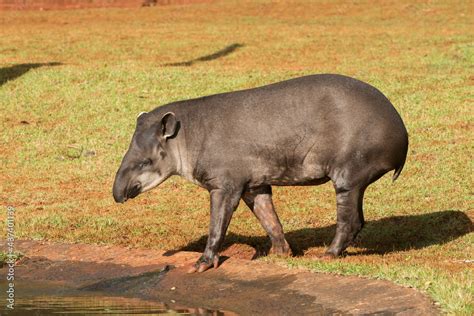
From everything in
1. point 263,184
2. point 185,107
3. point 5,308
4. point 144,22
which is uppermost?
point 144,22

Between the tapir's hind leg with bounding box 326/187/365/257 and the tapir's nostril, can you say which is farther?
the tapir's nostril

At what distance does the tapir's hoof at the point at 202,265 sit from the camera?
40.6ft

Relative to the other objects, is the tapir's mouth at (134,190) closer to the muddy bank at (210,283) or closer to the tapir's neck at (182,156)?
the tapir's neck at (182,156)

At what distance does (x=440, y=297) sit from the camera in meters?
9.87

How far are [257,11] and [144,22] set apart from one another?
4.60 metres

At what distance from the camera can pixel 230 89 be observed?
25.2 meters

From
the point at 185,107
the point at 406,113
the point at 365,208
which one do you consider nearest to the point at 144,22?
the point at 406,113

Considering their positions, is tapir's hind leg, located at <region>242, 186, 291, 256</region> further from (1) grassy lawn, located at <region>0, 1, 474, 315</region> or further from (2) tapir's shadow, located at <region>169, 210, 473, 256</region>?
(2) tapir's shadow, located at <region>169, 210, 473, 256</region>

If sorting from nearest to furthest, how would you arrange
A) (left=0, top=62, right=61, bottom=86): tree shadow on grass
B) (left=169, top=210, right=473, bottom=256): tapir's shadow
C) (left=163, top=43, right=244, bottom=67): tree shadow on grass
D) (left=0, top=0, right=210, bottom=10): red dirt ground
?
(left=169, top=210, right=473, bottom=256): tapir's shadow, (left=0, top=62, right=61, bottom=86): tree shadow on grass, (left=163, top=43, right=244, bottom=67): tree shadow on grass, (left=0, top=0, right=210, bottom=10): red dirt ground

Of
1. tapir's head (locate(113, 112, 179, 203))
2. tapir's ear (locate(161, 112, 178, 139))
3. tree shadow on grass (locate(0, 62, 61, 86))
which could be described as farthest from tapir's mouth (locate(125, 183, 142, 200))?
tree shadow on grass (locate(0, 62, 61, 86))

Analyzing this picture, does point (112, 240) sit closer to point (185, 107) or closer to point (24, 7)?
point (185, 107)

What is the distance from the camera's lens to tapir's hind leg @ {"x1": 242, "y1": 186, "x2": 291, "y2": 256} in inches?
523

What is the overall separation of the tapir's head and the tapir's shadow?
5.58 feet

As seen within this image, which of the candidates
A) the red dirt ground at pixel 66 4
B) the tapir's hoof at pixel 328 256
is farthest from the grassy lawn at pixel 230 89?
the red dirt ground at pixel 66 4
